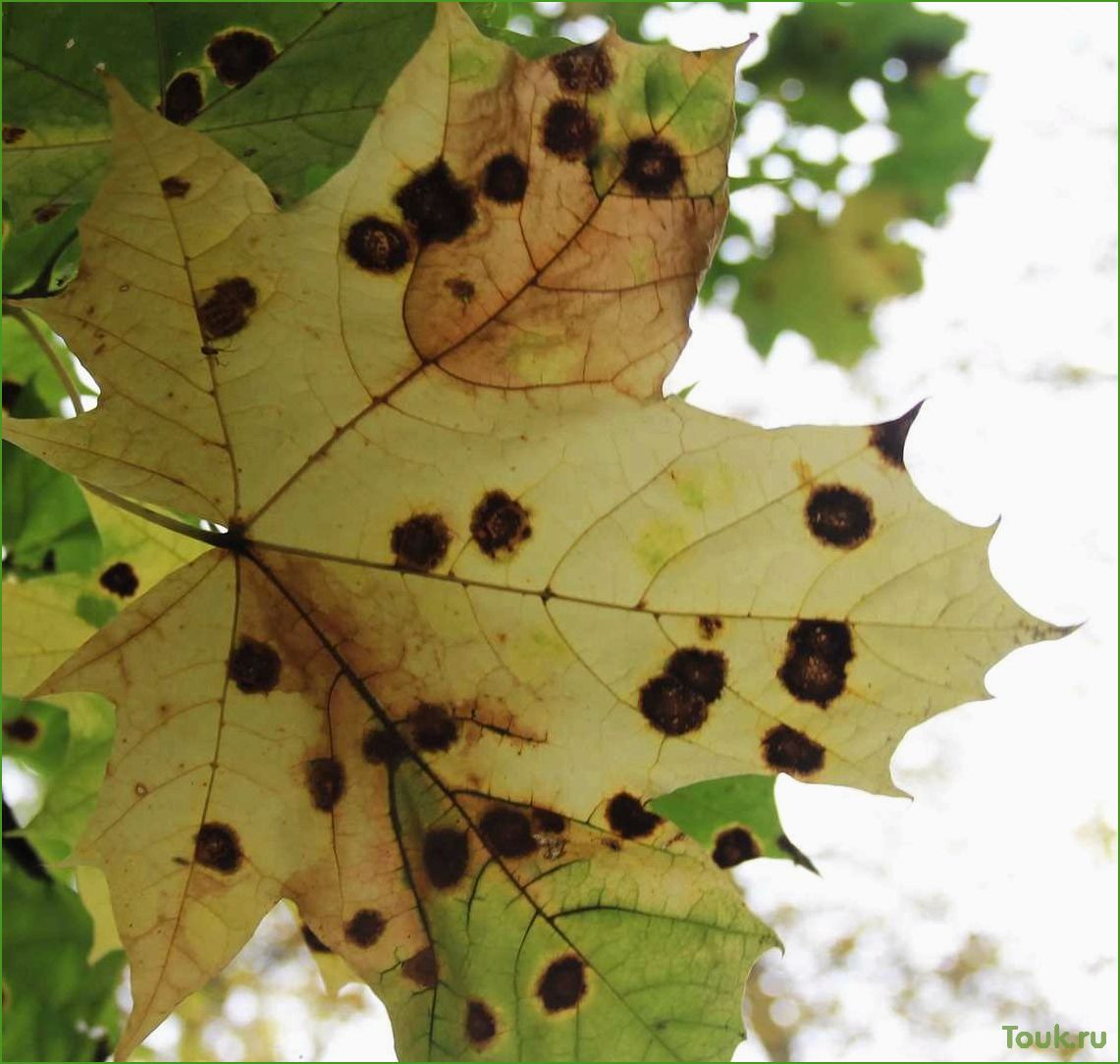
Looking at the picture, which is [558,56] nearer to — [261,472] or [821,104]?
[261,472]

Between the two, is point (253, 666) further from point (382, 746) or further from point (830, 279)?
point (830, 279)

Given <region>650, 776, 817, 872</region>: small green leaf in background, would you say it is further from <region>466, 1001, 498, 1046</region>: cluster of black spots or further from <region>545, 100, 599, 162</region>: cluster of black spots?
<region>545, 100, 599, 162</region>: cluster of black spots

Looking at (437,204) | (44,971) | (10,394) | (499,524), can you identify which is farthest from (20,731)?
(437,204)

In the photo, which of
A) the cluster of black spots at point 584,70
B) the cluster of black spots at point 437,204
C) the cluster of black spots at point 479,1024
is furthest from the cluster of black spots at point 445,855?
the cluster of black spots at point 584,70

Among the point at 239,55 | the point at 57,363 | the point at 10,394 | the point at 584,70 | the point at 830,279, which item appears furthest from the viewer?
the point at 830,279

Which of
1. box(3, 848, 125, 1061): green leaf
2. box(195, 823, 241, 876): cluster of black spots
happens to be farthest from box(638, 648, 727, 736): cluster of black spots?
box(3, 848, 125, 1061): green leaf

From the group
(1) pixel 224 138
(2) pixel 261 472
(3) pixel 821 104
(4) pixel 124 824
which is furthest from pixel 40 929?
(3) pixel 821 104
